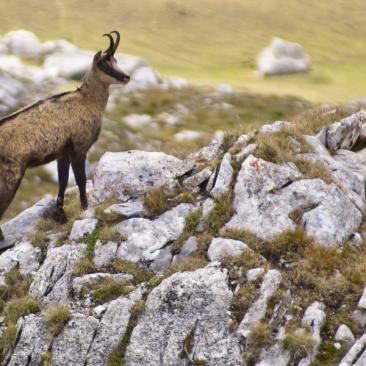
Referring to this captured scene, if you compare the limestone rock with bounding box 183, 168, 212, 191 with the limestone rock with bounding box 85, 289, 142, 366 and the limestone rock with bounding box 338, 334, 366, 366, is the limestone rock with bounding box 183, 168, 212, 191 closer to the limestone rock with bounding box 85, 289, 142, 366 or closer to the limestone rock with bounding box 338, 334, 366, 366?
the limestone rock with bounding box 85, 289, 142, 366

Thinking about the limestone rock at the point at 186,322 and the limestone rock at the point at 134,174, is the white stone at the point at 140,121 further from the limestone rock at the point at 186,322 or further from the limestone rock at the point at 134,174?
the limestone rock at the point at 186,322

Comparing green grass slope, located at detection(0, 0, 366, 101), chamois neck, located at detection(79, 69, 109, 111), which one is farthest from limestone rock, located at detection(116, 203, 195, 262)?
green grass slope, located at detection(0, 0, 366, 101)

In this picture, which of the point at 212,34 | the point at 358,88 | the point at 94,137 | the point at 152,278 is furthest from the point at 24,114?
the point at 212,34

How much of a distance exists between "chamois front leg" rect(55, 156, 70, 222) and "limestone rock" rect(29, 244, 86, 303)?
2.37 meters

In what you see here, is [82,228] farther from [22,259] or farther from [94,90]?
[94,90]

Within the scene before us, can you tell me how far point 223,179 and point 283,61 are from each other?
48554mm

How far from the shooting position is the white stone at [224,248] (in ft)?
44.3

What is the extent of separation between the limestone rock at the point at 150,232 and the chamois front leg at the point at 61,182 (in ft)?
8.05

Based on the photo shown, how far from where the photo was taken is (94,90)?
1678 cm

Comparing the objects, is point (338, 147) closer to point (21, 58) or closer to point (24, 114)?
point (24, 114)

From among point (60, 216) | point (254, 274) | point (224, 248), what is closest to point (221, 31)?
point (60, 216)

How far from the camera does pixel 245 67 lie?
63.9 meters

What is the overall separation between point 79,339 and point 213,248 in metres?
3.40

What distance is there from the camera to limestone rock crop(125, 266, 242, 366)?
469 inches
